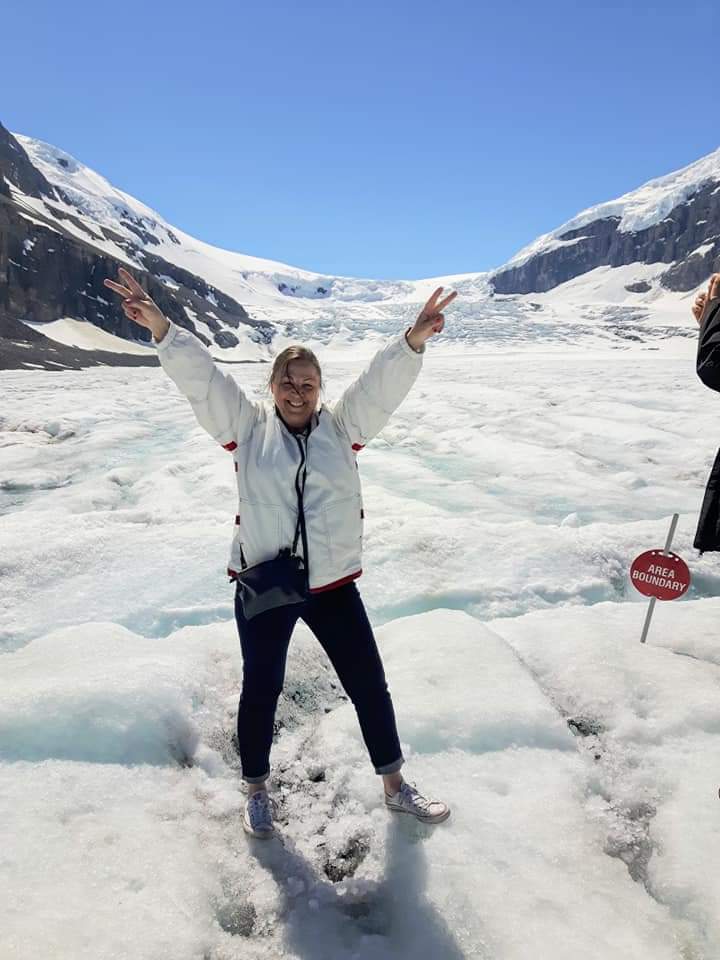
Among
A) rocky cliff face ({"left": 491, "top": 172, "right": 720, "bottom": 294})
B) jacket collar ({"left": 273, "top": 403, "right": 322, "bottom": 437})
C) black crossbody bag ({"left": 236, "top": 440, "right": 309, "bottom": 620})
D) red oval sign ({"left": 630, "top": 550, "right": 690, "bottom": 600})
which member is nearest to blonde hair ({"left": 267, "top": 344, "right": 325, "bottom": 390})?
jacket collar ({"left": 273, "top": 403, "right": 322, "bottom": 437})

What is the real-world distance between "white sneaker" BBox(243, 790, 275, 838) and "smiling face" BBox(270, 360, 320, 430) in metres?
1.56

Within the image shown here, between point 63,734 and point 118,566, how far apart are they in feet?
9.41

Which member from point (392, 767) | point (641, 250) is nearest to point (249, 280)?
point (641, 250)

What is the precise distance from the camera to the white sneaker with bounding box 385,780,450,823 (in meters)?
2.29

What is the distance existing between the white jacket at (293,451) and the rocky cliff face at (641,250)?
118 metres

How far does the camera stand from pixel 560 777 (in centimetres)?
257

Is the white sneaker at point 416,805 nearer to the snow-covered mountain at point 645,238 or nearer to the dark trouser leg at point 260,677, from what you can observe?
the dark trouser leg at point 260,677

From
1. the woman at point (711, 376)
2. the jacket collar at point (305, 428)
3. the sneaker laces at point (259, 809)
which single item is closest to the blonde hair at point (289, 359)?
the jacket collar at point (305, 428)

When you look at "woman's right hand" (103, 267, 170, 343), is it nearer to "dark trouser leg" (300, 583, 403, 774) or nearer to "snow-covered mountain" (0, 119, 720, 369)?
"dark trouser leg" (300, 583, 403, 774)

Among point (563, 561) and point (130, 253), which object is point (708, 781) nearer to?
point (563, 561)

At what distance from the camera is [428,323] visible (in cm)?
240

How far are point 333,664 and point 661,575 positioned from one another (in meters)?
2.35

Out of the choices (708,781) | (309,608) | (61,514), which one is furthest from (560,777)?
(61,514)

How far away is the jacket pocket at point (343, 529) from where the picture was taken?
7.43ft
